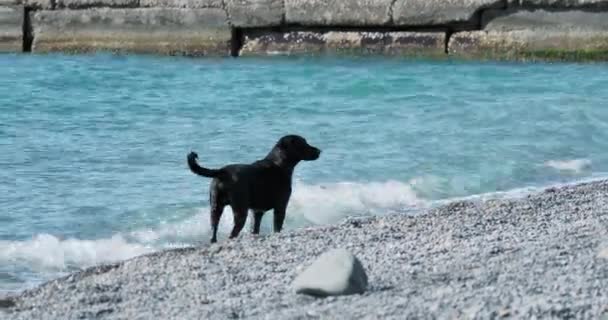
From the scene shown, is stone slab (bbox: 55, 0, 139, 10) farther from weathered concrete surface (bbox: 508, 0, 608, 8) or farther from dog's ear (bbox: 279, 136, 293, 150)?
dog's ear (bbox: 279, 136, 293, 150)

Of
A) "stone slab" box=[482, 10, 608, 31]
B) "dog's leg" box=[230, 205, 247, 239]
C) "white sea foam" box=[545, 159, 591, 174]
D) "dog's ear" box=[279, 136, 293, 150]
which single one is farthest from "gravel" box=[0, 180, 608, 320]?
"stone slab" box=[482, 10, 608, 31]

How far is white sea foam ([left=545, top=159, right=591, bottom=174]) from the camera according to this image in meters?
12.1

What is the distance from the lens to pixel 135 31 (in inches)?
861

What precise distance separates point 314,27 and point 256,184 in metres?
13.3

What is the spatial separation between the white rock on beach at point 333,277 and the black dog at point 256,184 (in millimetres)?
2080

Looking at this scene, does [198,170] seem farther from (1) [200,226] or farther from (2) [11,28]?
(2) [11,28]

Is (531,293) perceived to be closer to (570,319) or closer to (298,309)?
(570,319)

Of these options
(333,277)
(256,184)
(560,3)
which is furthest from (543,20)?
(333,277)

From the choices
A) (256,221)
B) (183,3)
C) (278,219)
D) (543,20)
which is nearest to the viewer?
(278,219)

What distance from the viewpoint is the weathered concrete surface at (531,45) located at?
20.3 meters

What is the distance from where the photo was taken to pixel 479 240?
7102 mm

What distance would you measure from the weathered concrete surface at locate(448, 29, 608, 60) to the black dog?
1207cm

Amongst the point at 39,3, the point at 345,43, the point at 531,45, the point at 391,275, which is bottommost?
the point at 345,43

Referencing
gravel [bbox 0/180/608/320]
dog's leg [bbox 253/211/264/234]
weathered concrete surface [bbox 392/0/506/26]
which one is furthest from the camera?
weathered concrete surface [bbox 392/0/506/26]
